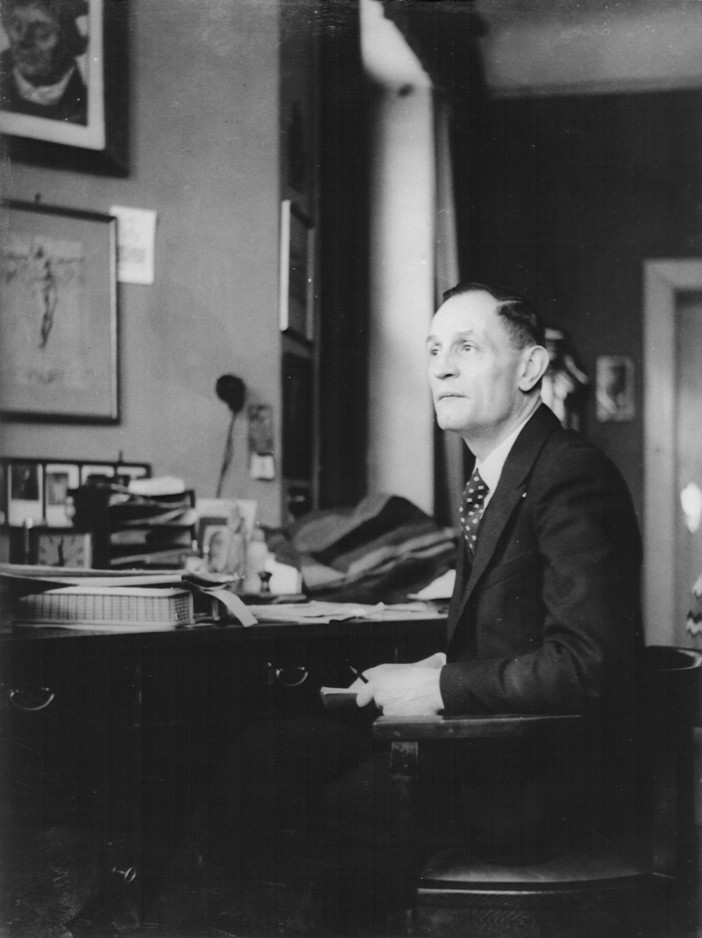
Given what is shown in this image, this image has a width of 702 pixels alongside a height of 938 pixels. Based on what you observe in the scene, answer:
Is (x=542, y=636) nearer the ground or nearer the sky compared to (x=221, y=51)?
nearer the ground

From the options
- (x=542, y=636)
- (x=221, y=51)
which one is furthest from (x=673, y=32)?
(x=542, y=636)

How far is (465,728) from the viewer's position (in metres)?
1.24

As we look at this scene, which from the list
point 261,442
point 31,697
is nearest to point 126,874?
point 31,697

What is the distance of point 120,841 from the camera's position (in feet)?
5.85

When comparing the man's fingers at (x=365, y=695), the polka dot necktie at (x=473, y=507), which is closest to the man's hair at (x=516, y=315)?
the polka dot necktie at (x=473, y=507)

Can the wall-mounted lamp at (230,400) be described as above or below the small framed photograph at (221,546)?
above

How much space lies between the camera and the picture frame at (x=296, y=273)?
97.6 inches

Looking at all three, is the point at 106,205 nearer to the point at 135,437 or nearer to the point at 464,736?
the point at 135,437

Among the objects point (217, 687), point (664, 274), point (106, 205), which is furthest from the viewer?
point (664, 274)

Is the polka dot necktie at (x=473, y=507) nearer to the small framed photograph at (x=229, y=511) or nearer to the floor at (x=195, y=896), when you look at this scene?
the floor at (x=195, y=896)

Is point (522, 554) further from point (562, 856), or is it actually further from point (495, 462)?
point (562, 856)

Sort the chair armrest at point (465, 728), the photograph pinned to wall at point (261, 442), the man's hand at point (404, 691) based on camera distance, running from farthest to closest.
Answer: the photograph pinned to wall at point (261, 442) < the man's hand at point (404, 691) < the chair armrest at point (465, 728)

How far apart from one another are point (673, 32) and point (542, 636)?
138 cm

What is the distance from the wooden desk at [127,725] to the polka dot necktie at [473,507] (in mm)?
491
